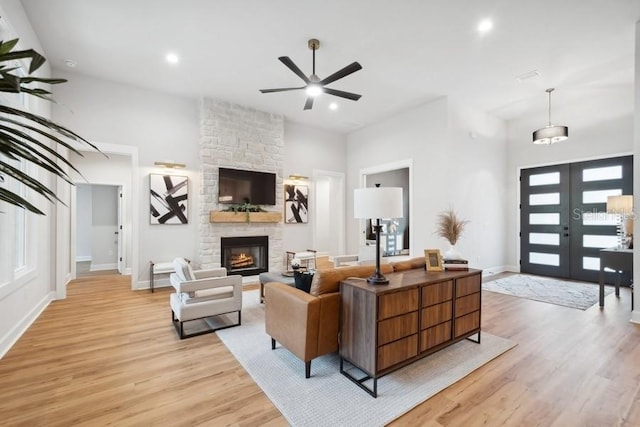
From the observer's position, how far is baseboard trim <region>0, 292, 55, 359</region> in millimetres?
2893

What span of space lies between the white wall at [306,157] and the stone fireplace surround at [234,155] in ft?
1.33

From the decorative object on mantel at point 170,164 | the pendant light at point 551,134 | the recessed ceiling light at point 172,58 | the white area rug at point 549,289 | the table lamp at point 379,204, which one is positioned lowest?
the white area rug at point 549,289

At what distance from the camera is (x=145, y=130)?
17.3 ft

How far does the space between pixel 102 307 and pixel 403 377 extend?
4183 mm

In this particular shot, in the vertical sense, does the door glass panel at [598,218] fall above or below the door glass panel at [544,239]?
above

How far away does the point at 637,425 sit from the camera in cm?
196

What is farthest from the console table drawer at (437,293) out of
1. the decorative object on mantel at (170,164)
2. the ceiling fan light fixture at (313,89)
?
the decorative object on mantel at (170,164)

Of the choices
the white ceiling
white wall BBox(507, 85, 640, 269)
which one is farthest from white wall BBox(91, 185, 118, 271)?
white wall BBox(507, 85, 640, 269)

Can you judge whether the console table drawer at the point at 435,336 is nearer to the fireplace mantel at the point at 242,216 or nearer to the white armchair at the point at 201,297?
the white armchair at the point at 201,297

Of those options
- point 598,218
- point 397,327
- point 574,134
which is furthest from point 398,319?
point 574,134

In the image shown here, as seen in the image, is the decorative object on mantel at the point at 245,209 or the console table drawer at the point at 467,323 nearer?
the console table drawer at the point at 467,323

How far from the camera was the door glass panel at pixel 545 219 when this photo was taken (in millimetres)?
6238

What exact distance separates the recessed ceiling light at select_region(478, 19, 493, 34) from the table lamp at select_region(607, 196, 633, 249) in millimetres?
3232

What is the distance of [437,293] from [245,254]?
4.29 meters
